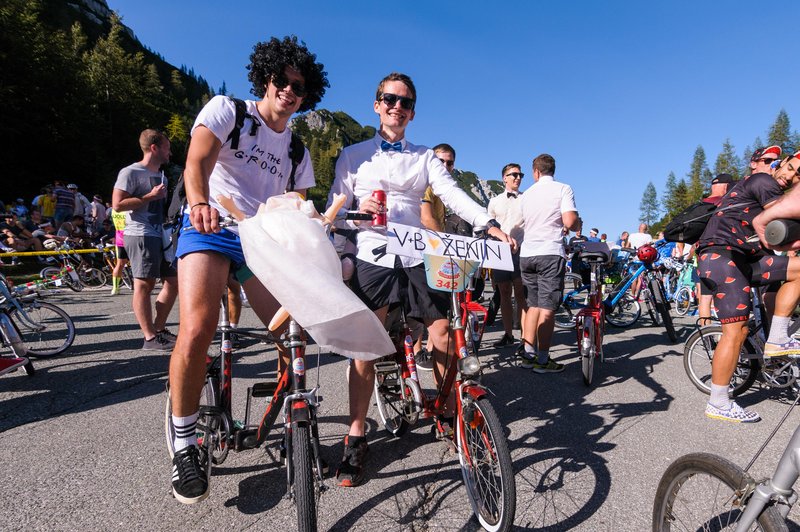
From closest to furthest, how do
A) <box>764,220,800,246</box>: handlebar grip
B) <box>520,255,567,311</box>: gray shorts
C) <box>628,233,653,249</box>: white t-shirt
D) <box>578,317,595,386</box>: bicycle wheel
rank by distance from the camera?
<box>764,220,800,246</box>: handlebar grip, <box>578,317,595,386</box>: bicycle wheel, <box>520,255,567,311</box>: gray shorts, <box>628,233,653,249</box>: white t-shirt

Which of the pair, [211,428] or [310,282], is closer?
[310,282]

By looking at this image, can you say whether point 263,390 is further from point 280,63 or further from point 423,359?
point 423,359

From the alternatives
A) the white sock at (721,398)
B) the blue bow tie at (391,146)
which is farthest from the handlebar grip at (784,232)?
the white sock at (721,398)

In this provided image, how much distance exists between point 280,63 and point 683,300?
38.9ft

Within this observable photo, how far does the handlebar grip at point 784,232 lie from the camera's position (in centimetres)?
117

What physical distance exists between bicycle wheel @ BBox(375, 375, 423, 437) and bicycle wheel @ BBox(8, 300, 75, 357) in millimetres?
4254

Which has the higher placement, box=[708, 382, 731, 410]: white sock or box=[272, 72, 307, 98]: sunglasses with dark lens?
box=[272, 72, 307, 98]: sunglasses with dark lens

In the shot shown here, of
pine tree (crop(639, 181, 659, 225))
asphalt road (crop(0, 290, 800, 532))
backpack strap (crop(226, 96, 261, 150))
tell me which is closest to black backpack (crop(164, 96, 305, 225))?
backpack strap (crop(226, 96, 261, 150))

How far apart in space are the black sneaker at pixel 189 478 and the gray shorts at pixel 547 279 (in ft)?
A: 11.7

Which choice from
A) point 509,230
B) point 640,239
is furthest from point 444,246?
point 640,239

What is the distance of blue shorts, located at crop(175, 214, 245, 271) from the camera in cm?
200

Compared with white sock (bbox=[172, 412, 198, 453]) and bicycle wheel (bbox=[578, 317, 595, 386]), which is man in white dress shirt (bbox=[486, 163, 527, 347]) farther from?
white sock (bbox=[172, 412, 198, 453])

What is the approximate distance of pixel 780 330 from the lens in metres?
3.46

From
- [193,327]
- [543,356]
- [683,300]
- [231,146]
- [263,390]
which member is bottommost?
[543,356]
